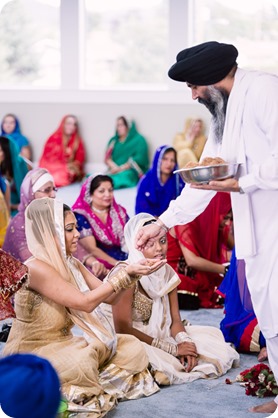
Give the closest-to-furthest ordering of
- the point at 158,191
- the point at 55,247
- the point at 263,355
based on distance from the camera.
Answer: the point at 55,247
the point at 263,355
the point at 158,191

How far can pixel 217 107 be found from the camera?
323 centimetres

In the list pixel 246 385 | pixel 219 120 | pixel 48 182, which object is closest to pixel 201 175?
pixel 219 120

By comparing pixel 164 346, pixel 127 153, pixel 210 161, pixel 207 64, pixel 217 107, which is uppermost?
pixel 207 64

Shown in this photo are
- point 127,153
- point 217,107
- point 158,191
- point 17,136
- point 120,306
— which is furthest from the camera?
point 17,136

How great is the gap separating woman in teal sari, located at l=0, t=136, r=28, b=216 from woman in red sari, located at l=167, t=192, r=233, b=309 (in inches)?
116

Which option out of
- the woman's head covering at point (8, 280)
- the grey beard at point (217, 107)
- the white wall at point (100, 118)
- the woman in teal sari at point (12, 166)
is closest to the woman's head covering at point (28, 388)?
the woman's head covering at point (8, 280)

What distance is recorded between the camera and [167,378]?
12.4 feet

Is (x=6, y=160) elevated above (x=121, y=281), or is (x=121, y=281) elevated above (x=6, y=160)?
(x=6, y=160)

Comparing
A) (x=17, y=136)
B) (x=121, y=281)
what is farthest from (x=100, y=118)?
(x=121, y=281)

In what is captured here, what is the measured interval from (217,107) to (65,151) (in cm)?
778

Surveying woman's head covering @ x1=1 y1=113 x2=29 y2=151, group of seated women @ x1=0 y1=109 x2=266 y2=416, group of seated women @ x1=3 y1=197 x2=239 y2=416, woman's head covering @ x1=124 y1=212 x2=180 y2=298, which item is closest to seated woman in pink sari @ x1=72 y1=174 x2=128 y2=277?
group of seated women @ x1=0 y1=109 x2=266 y2=416

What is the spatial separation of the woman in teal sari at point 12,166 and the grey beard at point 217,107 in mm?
4703

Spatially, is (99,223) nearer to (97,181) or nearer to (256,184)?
(97,181)

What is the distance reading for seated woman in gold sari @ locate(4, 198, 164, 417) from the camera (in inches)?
132
